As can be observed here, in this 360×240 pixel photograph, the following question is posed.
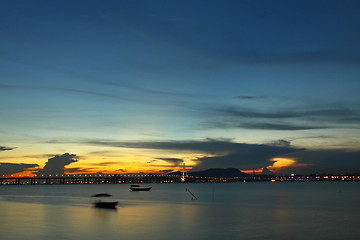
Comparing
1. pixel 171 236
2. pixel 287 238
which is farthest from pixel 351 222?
pixel 171 236

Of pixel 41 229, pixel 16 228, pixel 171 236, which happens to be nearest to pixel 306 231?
pixel 171 236

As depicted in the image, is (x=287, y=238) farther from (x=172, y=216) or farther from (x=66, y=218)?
(x=66, y=218)

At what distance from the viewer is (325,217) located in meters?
64.0

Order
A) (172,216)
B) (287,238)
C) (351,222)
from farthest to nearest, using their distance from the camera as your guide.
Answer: (172,216)
(351,222)
(287,238)

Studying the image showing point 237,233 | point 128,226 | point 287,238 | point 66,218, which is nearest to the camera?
point 287,238

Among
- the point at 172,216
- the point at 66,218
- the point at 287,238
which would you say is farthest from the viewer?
the point at 172,216

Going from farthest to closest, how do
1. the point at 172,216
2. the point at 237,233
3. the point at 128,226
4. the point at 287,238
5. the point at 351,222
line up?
the point at 172,216 < the point at 351,222 < the point at 128,226 < the point at 237,233 < the point at 287,238

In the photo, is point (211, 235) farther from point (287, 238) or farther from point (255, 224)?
point (255, 224)

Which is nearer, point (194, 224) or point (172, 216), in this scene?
point (194, 224)

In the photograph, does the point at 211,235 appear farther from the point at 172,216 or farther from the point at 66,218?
the point at 66,218

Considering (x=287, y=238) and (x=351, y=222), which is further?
(x=351, y=222)

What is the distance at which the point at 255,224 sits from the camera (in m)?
55.8

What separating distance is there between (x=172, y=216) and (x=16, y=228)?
24.7m

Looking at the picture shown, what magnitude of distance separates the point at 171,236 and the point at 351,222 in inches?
1107
